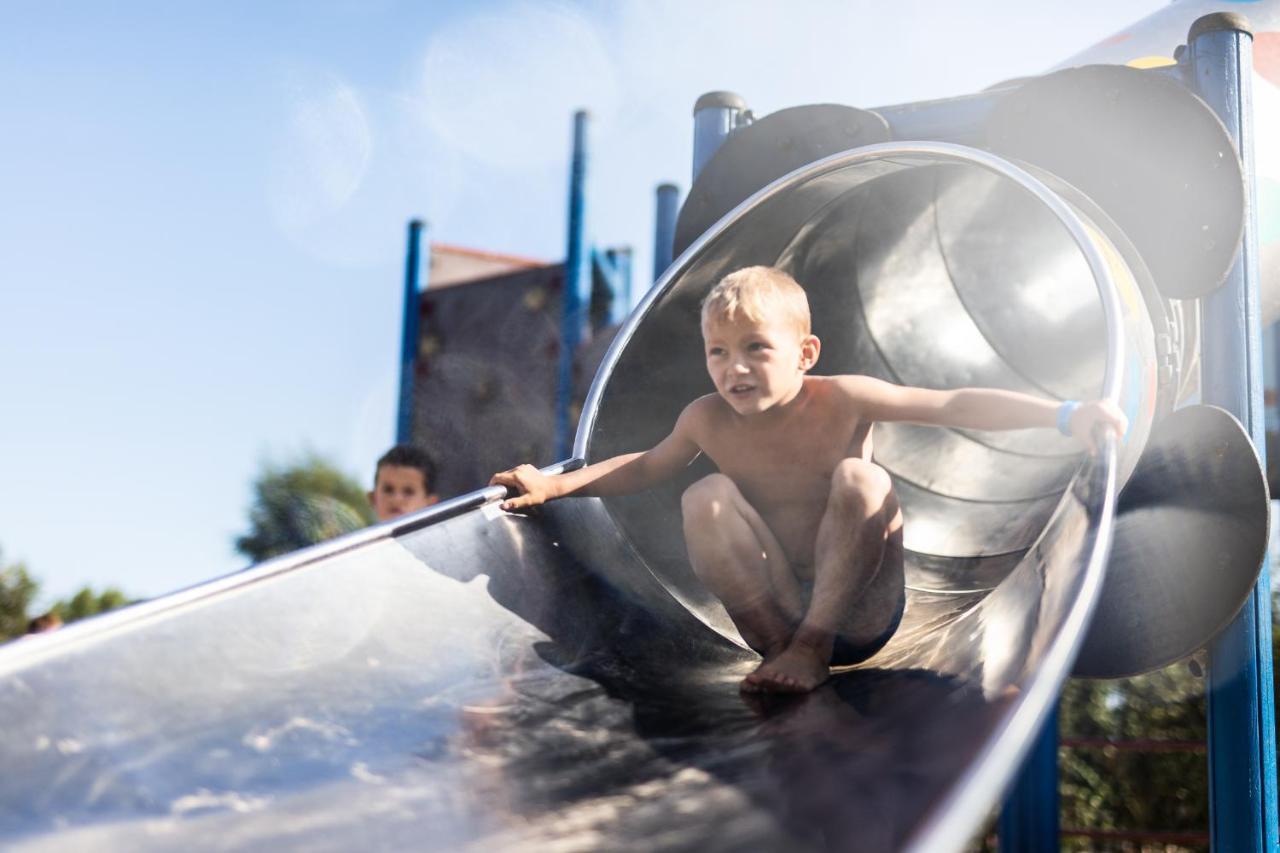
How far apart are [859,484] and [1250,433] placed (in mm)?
891

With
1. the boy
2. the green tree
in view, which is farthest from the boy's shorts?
A: the green tree

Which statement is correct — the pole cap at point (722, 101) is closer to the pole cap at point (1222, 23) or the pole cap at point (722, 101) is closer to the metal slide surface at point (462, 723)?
the pole cap at point (1222, 23)

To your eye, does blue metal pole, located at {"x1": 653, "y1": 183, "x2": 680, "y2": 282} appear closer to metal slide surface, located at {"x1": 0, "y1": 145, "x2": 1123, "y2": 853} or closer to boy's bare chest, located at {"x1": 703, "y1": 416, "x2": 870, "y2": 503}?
metal slide surface, located at {"x1": 0, "y1": 145, "x2": 1123, "y2": 853}

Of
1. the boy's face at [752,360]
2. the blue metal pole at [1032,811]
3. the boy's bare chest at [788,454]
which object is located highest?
the boy's face at [752,360]

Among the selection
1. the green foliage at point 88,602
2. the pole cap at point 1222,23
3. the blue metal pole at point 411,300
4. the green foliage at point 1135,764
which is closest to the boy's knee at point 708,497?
the pole cap at point 1222,23

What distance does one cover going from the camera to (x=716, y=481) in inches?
65.3

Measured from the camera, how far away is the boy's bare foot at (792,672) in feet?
4.82

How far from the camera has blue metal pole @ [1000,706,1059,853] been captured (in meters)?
2.11

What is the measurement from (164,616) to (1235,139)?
6.31 ft

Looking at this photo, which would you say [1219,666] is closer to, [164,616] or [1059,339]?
[1059,339]

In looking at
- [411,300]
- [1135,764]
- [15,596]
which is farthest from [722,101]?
[15,596]

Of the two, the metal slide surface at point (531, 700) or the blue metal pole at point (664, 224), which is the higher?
the blue metal pole at point (664, 224)

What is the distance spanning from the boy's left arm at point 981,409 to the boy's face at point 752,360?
98 mm

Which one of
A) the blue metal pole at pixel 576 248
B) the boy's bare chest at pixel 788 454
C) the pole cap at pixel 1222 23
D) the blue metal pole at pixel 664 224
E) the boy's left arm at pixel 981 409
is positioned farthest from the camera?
the blue metal pole at pixel 576 248
